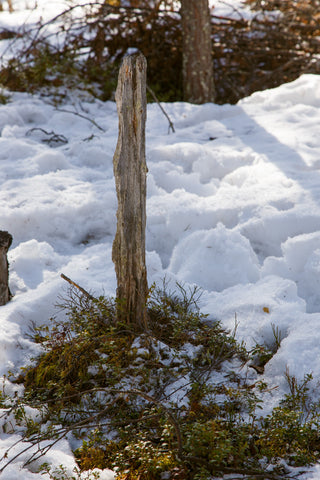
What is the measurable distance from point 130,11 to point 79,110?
240cm

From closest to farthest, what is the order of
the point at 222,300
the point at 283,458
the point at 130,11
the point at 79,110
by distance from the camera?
the point at 283,458 → the point at 222,300 → the point at 79,110 → the point at 130,11

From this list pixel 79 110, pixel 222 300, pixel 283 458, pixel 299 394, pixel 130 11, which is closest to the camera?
pixel 283 458

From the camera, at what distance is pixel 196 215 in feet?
13.9

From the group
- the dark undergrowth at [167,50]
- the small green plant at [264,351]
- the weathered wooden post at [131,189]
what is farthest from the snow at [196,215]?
the dark undergrowth at [167,50]

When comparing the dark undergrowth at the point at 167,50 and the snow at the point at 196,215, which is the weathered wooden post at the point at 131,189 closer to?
the snow at the point at 196,215

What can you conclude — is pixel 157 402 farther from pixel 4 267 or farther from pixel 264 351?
pixel 4 267

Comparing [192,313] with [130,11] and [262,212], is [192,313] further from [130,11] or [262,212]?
[130,11]

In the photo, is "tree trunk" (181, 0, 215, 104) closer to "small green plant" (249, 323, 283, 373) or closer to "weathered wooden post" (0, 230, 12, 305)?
"weathered wooden post" (0, 230, 12, 305)

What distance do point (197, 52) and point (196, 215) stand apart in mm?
4451

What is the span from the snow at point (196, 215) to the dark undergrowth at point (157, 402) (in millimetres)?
112

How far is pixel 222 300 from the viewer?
323cm

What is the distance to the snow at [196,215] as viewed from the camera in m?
2.97

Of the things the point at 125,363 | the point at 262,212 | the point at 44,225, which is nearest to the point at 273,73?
the point at 262,212

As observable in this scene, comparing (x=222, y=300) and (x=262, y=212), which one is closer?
(x=222, y=300)
